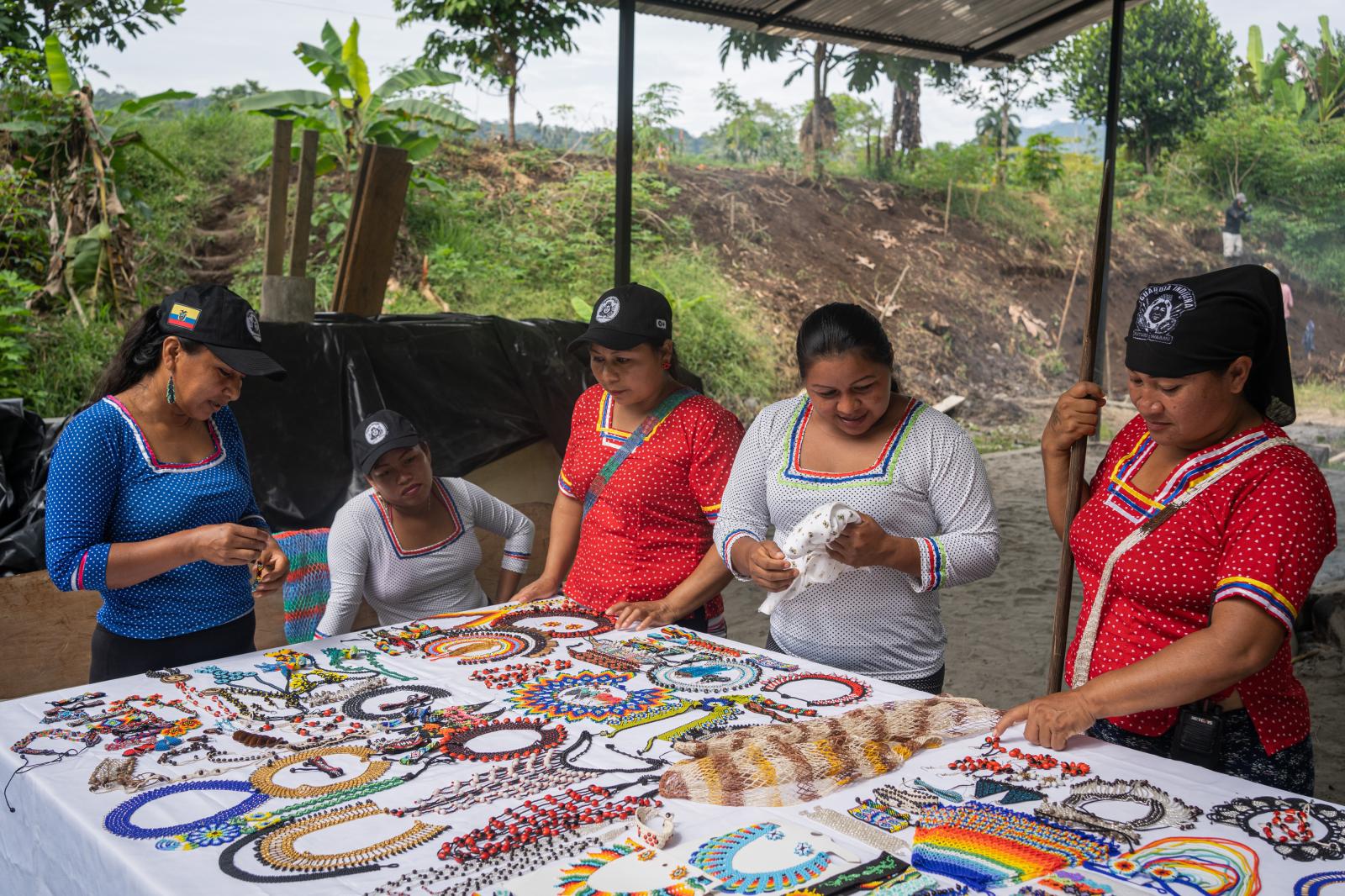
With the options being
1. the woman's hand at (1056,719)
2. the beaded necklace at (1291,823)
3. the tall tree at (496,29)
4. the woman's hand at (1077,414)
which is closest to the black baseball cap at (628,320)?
the woman's hand at (1077,414)

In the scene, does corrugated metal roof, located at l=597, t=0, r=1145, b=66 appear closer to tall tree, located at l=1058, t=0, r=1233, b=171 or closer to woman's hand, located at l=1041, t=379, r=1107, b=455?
woman's hand, located at l=1041, t=379, r=1107, b=455

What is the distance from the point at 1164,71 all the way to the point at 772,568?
52.1 feet

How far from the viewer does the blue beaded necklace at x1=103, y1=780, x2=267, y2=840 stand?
148 centimetres

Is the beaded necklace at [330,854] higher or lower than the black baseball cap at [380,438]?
lower

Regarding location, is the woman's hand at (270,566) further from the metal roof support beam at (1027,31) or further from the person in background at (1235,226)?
the person in background at (1235,226)

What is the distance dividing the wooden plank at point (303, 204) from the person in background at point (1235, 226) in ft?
46.4

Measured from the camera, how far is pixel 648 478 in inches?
103

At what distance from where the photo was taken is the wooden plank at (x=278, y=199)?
4434 mm

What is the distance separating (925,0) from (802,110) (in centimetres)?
1092

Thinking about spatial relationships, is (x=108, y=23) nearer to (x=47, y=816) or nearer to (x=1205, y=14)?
(x=47, y=816)

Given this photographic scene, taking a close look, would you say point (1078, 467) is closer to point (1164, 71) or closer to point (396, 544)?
point (396, 544)

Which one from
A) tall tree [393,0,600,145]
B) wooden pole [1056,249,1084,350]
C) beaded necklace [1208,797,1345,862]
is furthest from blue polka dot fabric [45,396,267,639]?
wooden pole [1056,249,1084,350]

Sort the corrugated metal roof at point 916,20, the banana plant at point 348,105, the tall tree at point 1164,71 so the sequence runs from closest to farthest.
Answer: the corrugated metal roof at point 916,20, the banana plant at point 348,105, the tall tree at point 1164,71

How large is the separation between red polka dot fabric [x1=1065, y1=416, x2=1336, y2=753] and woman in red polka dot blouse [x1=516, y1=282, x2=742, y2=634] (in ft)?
3.02
